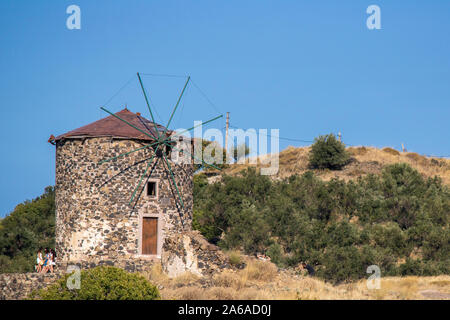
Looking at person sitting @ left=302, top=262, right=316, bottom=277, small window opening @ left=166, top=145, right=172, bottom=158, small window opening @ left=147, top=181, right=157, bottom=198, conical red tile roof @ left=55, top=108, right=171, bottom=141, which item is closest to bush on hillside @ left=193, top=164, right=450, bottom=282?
person sitting @ left=302, top=262, right=316, bottom=277

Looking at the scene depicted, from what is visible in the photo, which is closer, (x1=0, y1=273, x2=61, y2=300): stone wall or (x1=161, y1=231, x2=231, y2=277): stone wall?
→ (x1=0, y1=273, x2=61, y2=300): stone wall

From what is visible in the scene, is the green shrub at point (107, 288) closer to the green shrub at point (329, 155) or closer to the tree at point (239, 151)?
the green shrub at point (329, 155)

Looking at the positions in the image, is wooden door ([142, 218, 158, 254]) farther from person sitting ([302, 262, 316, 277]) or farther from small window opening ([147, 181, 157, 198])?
person sitting ([302, 262, 316, 277])

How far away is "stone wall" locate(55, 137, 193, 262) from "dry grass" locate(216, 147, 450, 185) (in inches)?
1032

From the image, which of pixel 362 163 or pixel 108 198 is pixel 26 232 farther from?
pixel 362 163

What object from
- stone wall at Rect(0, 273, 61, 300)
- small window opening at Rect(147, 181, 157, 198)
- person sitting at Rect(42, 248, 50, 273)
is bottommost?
stone wall at Rect(0, 273, 61, 300)

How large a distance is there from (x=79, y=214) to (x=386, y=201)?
60.9 ft

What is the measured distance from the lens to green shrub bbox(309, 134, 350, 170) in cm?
5484

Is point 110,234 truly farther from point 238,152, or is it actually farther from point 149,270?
point 238,152

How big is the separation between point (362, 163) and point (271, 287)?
125ft

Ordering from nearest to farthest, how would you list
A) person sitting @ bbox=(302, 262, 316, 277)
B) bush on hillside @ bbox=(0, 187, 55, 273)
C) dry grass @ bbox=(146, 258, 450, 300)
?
dry grass @ bbox=(146, 258, 450, 300), person sitting @ bbox=(302, 262, 316, 277), bush on hillside @ bbox=(0, 187, 55, 273)

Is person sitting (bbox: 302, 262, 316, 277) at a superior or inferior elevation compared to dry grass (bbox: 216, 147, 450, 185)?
inferior

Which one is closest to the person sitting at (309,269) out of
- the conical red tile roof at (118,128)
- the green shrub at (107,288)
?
the conical red tile roof at (118,128)
